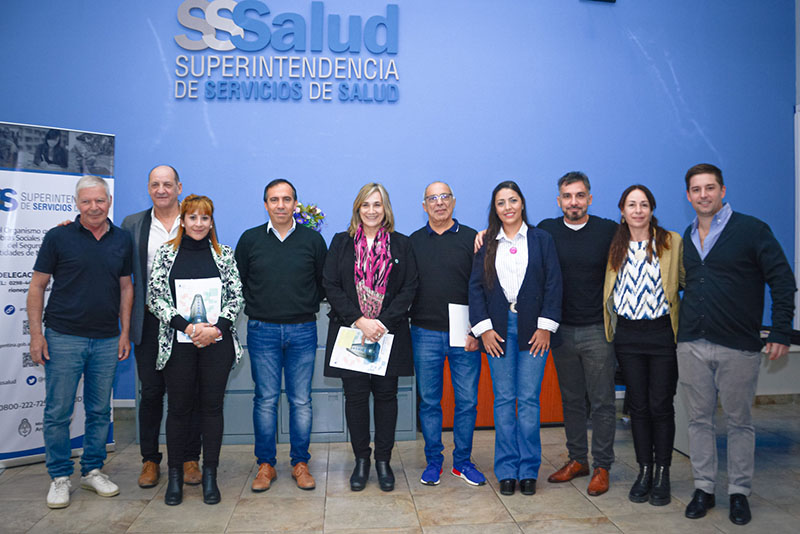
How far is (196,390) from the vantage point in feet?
8.32

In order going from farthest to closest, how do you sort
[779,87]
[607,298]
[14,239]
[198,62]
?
[779,87], [198,62], [14,239], [607,298]

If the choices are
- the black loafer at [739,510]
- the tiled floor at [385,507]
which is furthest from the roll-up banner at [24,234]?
the black loafer at [739,510]

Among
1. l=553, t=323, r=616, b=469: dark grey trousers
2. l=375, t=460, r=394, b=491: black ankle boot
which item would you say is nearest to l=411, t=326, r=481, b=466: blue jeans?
l=375, t=460, r=394, b=491: black ankle boot

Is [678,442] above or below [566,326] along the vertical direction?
below

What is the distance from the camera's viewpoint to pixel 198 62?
414 centimetres

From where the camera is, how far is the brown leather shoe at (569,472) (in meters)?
2.79

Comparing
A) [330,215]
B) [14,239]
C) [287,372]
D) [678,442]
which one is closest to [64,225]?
[14,239]

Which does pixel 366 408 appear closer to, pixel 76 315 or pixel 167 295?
pixel 167 295

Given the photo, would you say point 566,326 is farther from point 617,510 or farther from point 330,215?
point 330,215

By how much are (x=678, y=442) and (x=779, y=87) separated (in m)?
3.26

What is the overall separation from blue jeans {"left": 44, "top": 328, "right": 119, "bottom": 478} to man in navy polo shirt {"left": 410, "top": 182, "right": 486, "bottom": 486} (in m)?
1.56

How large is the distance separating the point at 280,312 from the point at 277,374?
34cm

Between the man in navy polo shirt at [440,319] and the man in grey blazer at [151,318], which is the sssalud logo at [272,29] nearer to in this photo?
the man in grey blazer at [151,318]

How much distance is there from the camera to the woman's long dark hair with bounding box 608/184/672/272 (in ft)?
8.11
